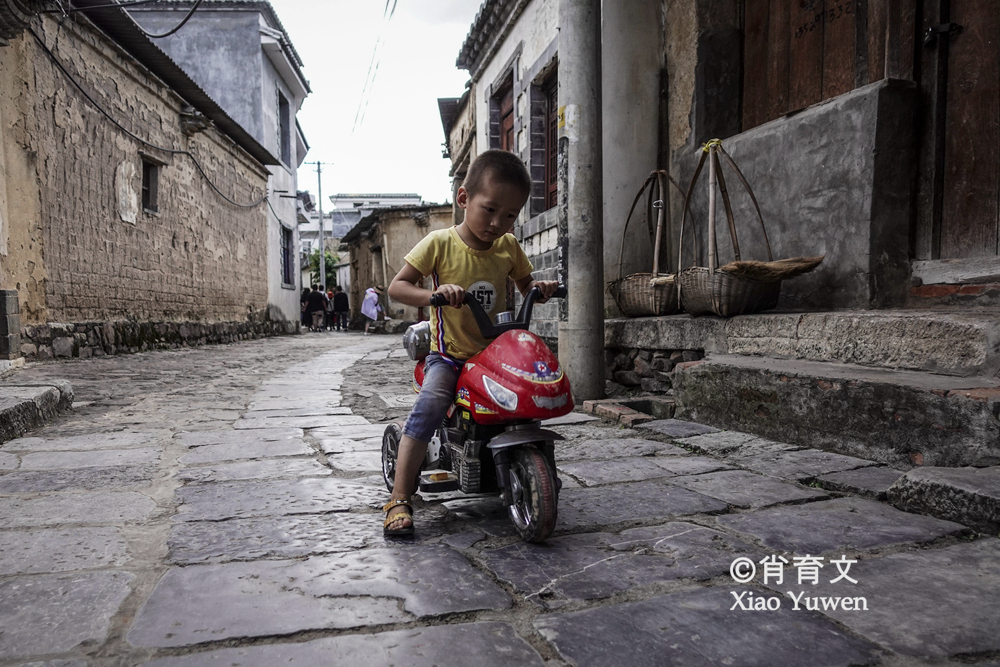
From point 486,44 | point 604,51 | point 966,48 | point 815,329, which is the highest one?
point 486,44

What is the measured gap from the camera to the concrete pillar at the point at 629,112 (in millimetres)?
5492

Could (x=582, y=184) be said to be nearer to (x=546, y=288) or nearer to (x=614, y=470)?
(x=614, y=470)

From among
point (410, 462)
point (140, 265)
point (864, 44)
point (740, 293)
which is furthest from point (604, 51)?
point (140, 265)

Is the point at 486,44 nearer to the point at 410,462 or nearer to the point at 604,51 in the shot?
the point at 604,51

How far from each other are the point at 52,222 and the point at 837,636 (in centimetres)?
927

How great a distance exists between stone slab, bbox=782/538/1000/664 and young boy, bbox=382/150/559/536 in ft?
3.79

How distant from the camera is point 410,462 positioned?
222 centimetres

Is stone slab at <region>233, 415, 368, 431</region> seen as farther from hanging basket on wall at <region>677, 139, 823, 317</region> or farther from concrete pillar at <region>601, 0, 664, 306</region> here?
concrete pillar at <region>601, 0, 664, 306</region>

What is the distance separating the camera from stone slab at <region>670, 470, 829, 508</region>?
241 cm

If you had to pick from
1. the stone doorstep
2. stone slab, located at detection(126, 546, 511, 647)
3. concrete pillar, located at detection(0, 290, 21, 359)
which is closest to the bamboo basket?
the stone doorstep

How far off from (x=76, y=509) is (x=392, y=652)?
163 cm

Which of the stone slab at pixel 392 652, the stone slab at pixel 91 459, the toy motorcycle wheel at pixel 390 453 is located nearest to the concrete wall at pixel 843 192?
the toy motorcycle wheel at pixel 390 453

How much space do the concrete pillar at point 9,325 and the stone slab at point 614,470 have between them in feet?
21.4

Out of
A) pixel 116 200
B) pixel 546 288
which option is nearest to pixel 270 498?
pixel 546 288
